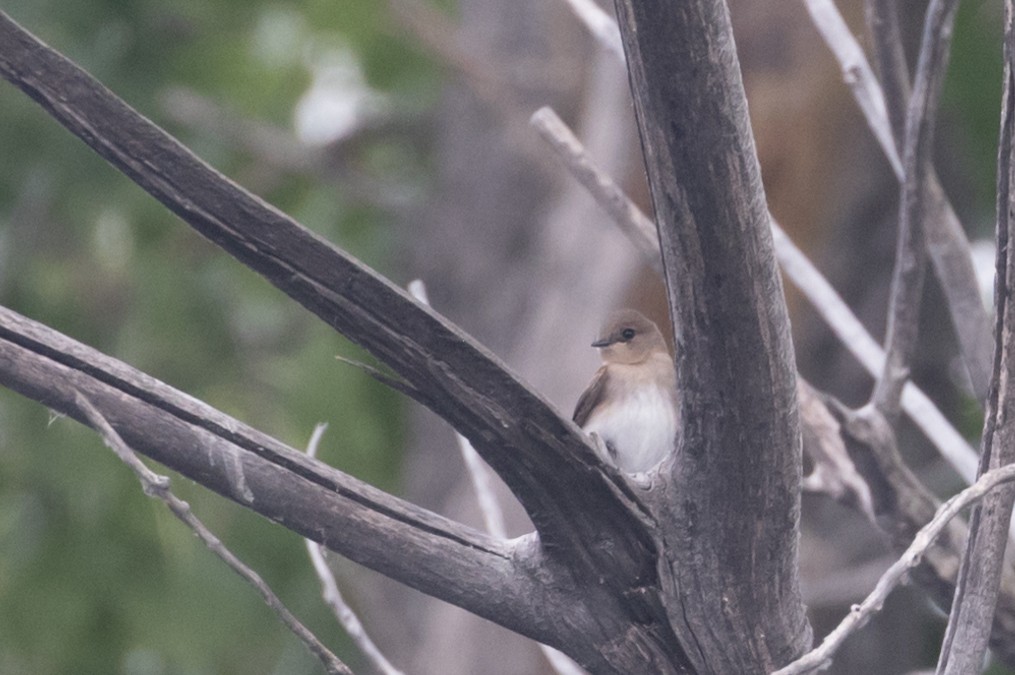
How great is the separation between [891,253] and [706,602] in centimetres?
421

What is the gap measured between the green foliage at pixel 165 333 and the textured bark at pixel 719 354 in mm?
4242

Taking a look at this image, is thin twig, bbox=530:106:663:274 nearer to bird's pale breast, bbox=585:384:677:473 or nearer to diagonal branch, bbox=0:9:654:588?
diagonal branch, bbox=0:9:654:588

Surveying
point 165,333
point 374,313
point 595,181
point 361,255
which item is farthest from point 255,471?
point 361,255

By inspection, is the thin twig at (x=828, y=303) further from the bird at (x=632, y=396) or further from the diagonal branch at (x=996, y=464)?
the bird at (x=632, y=396)

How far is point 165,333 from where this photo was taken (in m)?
7.41

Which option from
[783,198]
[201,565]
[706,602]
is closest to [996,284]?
[706,602]

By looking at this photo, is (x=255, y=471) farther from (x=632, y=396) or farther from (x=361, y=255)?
(x=361, y=255)

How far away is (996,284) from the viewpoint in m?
2.14

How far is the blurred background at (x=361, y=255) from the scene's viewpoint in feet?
19.4

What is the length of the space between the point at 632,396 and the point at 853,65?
177 centimetres

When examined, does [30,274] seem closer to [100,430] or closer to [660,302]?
[660,302]

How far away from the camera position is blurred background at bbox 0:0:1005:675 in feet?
19.4

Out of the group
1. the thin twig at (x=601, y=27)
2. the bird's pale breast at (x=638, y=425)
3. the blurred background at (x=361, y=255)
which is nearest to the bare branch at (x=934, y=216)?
the thin twig at (x=601, y=27)

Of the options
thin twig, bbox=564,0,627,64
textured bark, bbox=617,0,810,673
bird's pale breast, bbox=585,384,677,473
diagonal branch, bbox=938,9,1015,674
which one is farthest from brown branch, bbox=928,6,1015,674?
bird's pale breast, bbox=585,384,677,473
